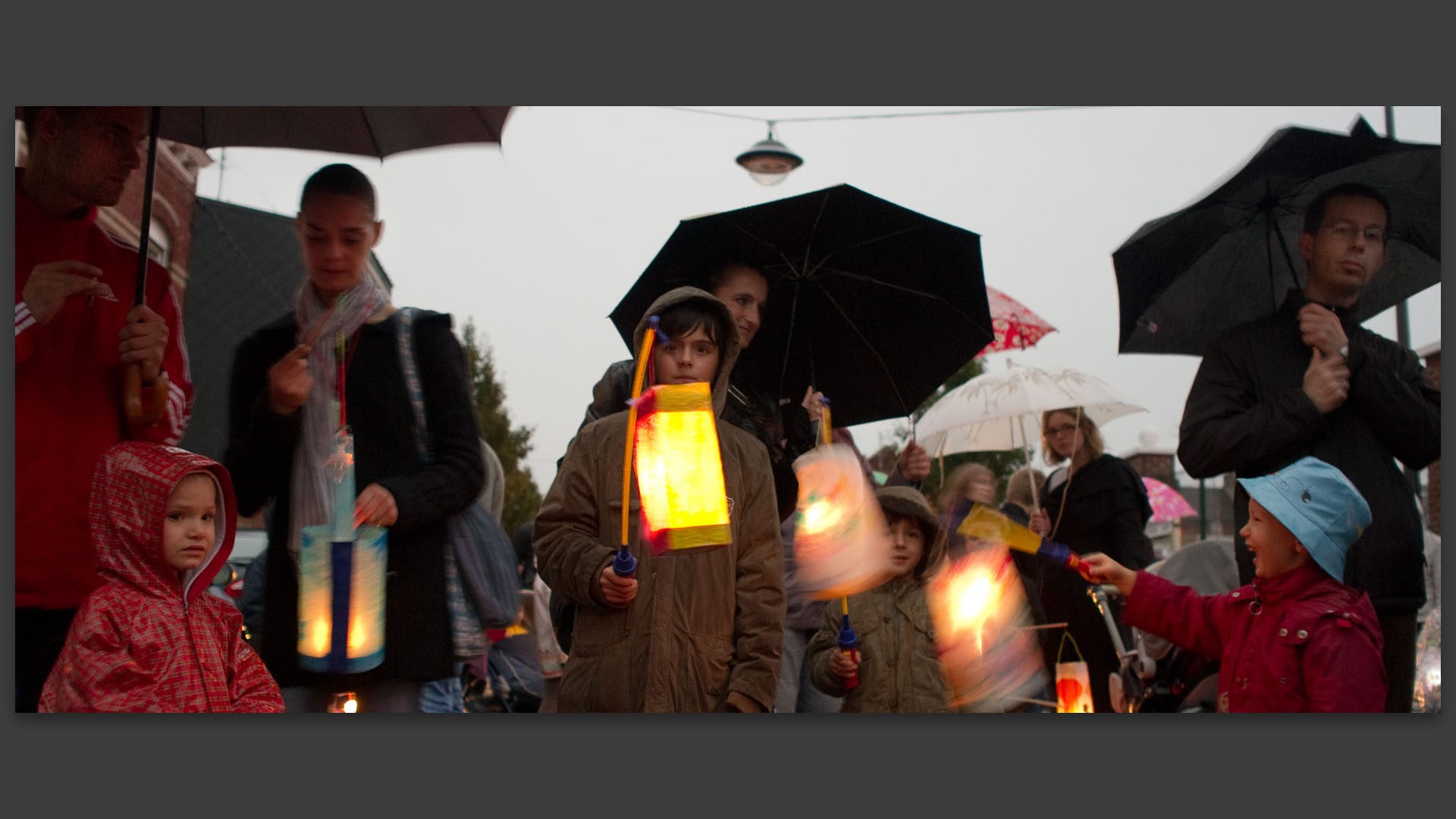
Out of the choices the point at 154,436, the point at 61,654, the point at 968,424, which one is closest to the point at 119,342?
the point at 154,436

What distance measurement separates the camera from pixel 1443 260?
4410 millimetres

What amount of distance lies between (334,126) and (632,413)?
62.9 inches

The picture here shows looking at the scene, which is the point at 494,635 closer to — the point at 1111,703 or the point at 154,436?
the point at 154,436

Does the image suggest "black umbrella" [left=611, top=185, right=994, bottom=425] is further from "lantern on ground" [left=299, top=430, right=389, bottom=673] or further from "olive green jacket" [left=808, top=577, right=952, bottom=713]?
"lantern on ground" [left=299, top=430, right=389, bottom=673]

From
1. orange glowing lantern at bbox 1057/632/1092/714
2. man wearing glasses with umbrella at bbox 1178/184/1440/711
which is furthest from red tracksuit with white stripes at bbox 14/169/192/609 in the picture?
man wearing glasses with umbrella at bbox 1178/184/1440/711

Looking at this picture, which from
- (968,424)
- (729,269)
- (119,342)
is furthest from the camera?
(968,424)

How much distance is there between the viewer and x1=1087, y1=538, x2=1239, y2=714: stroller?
15.9 feet

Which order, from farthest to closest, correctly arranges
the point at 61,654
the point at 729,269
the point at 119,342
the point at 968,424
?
the point at 968,424, the point at 729,269, the point at 119,342, the point at 61,654

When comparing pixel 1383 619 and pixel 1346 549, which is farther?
pixel 1383 619

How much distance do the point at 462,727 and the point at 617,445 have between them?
1.15 meters

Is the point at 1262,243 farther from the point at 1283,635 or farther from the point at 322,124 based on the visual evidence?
the point at 322,124

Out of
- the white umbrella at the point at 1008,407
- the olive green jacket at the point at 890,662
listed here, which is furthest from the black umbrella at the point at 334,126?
the olive green jacket at the point at 890,662

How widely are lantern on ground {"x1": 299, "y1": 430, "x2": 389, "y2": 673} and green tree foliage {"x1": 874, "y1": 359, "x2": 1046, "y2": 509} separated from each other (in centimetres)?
184

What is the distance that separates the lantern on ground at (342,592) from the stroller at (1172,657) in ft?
8.47
